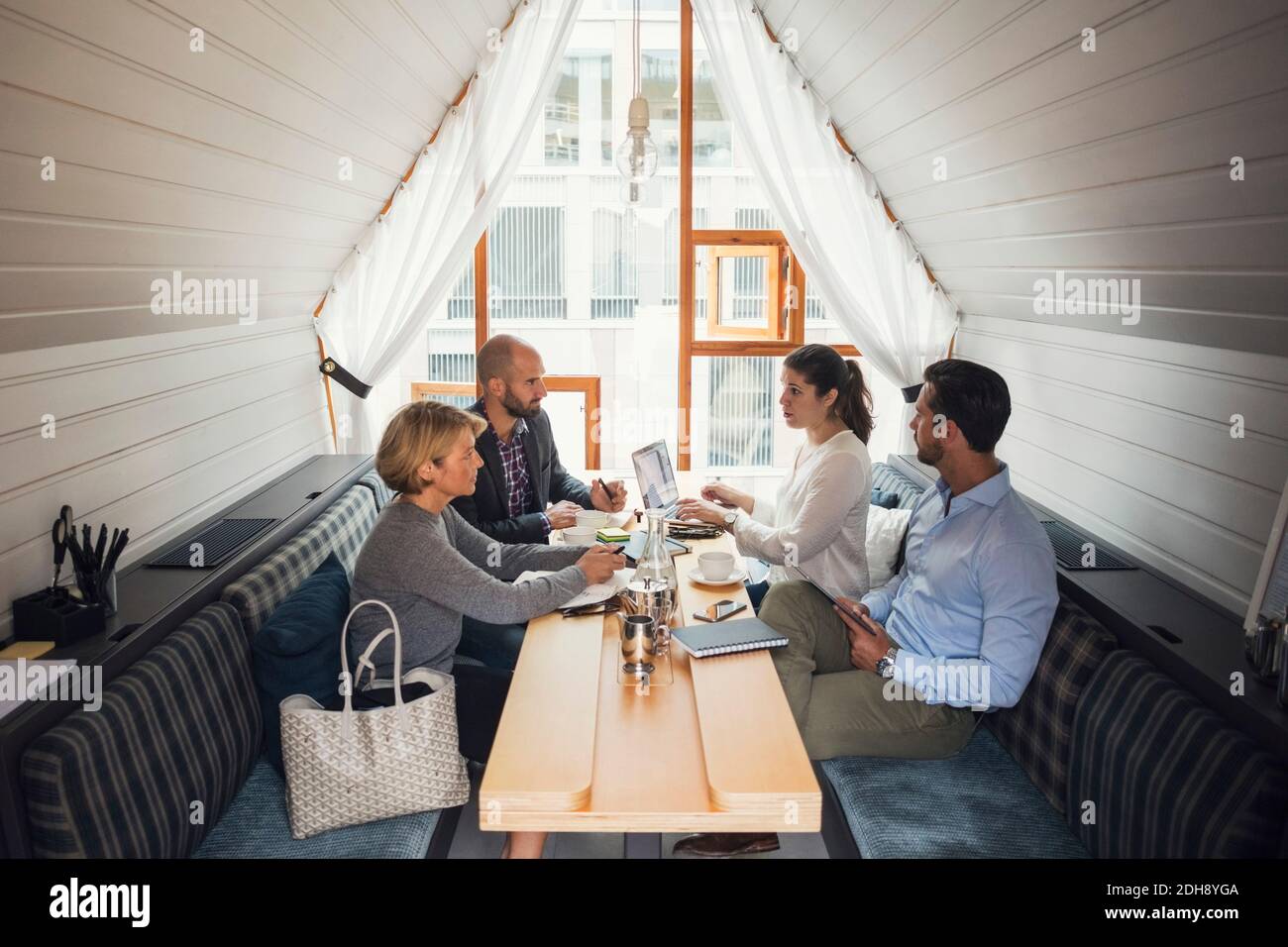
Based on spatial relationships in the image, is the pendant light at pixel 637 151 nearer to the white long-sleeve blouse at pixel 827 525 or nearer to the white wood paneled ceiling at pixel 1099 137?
the white wood paneled ceiling at pixel 1099 137

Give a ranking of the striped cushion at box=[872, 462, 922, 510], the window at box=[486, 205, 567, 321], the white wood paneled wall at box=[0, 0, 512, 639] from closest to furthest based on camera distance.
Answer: the white wood paneled wall at box=[0, 0, 512, 639] → the striped cushion at box=[872, 462, 922, 510] → the window at box=[486, 205, 567, 321]

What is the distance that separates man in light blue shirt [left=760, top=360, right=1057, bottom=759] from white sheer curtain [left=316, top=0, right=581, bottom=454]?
2.36m

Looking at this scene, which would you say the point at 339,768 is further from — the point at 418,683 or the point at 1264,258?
the point at 1264,258

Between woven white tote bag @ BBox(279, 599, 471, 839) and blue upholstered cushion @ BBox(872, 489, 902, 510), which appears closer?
woven white tote bag @ BBox(279, 599, 471, 839)

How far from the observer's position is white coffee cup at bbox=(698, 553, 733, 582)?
8.50 ft

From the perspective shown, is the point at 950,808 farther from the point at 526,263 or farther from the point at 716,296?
the point at 526,263

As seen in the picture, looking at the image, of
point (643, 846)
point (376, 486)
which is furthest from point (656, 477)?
point (376, 486)

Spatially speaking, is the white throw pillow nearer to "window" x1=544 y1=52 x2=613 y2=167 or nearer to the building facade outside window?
the building facade outside window

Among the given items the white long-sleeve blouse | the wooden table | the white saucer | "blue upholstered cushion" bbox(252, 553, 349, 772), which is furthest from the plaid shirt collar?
the wooden table

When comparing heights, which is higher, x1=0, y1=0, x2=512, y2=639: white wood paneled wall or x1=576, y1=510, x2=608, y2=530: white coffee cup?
x1=0, y1=0, x2=512, y2=639: white wood paneled wall

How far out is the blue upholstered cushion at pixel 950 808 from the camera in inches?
81.5

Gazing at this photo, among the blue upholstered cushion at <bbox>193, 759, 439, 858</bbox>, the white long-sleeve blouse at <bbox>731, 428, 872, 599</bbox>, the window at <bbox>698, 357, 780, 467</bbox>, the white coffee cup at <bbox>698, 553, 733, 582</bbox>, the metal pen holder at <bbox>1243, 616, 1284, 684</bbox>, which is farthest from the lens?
the window at <bbox>698, 357, 780, 467</bbox>

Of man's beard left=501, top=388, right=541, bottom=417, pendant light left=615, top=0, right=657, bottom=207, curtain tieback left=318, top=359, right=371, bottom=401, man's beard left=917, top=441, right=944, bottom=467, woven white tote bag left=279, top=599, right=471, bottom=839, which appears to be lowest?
woven white tote bag left=279, top=599, right=471, bottom=839

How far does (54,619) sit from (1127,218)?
2.50m
